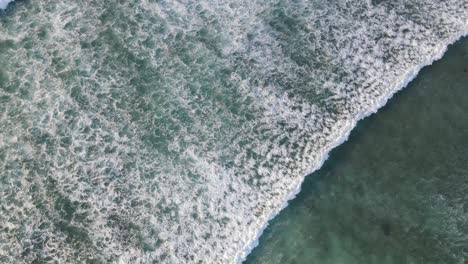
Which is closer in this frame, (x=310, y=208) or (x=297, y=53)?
(x=310, y=208)

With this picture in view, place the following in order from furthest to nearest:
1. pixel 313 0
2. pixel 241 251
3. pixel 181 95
Answer: 1. pixel 313 0
2. pixel 181 95
3. pixel 241 251

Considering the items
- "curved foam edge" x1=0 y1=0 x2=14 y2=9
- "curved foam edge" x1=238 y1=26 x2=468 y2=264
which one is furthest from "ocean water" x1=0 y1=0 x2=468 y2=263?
"curved foam edge" x1=0 y1=0 x2=14 y2=9

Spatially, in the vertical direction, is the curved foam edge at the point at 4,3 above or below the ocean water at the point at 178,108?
above

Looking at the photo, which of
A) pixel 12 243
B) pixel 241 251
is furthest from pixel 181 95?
pixel 12 243

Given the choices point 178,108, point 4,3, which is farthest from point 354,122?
point 4,3

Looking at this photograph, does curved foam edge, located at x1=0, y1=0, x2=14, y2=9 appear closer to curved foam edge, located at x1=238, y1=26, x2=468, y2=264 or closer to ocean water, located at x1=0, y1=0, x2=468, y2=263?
ocean water, located at x1=0, y1=0, x2=468, y2=263

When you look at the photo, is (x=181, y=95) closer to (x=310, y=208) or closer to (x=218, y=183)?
(x=218, y=183)

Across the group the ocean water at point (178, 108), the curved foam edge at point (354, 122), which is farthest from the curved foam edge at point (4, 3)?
the curved foam edge at point (354, 122)

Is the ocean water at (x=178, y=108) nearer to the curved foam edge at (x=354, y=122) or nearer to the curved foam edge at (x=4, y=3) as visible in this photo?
the curved foam edge at (x=354, y=122)

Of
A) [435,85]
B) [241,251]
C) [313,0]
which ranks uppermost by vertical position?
[313,0]
